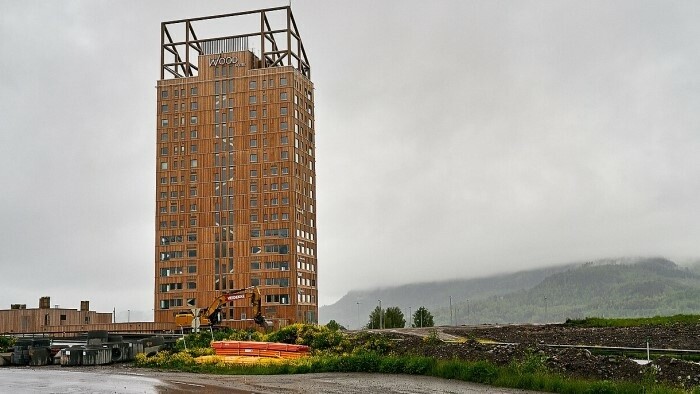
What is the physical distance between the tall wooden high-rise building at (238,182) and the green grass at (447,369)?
67.3m

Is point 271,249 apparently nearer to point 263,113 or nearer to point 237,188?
point 237,188

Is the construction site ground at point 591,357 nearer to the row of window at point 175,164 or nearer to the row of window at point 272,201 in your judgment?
the row of window at point 272,201

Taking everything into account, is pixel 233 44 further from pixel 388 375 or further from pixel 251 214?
pixel 388 375

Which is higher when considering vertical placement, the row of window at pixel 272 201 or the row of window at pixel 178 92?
the row of window at pixel 178 92

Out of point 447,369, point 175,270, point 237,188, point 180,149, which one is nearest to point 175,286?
point 175,270

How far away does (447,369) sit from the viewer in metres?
35.6

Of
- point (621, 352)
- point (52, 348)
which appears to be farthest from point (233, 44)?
point (621, 352)

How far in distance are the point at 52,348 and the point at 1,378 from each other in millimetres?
17307

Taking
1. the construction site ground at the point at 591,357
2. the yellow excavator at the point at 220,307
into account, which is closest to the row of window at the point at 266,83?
the yellow excavator at the point at 220,307

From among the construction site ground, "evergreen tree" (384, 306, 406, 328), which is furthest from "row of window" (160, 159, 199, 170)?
the construction site ground

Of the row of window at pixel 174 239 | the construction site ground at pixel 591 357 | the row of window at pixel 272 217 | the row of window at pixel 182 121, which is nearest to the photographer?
the construction site ground at pixel 591 357

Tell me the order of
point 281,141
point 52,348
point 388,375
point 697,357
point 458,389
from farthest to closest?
1. point 281,141
2. point 52,348
3. point 697,357
4. point 388,375
5. point 458,389

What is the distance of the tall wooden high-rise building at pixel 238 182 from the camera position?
115562 mm

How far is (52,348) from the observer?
54.6 m
